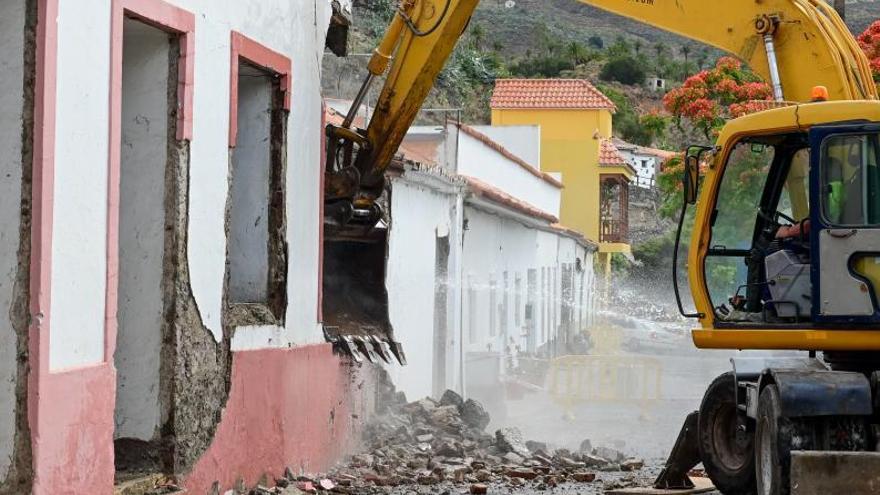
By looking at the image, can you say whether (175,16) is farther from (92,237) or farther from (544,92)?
(544,92)

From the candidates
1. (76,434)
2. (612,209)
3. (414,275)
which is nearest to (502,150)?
(414,275)

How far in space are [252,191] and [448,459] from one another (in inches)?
131

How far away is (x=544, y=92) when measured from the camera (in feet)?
173

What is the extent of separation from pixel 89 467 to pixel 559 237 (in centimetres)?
2913

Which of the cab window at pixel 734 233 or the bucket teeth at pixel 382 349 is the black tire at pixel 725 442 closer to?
the cab window at pixel 734 233

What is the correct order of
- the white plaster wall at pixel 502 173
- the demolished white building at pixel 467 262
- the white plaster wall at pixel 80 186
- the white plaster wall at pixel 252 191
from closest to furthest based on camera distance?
the white plaster wall at pixel 80 186
the white plaster wall at pixel 252 191
the demolished white building at pixel 467 262
the white plaster wall at pixel 502 173

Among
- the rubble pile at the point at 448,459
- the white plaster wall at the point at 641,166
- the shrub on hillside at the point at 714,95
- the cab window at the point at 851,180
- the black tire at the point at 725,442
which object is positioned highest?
the white plaster wall at the point at 641,166

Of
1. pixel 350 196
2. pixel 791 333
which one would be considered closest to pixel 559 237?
pixel 350 196

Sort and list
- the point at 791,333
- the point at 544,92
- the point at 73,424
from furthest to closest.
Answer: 1. the point at 544,92
2. the point at 791,333
3. the point at 73,424

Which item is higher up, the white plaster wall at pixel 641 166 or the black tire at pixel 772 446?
the white plaster wall at pixel 641 166

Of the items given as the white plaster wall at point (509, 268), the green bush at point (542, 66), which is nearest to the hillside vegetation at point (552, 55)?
the green bush at point (542, 66)

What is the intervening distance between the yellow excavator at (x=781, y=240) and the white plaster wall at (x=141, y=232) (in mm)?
3463

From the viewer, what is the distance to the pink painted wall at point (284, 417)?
33.8 ft

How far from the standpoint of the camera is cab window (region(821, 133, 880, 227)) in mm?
8797
